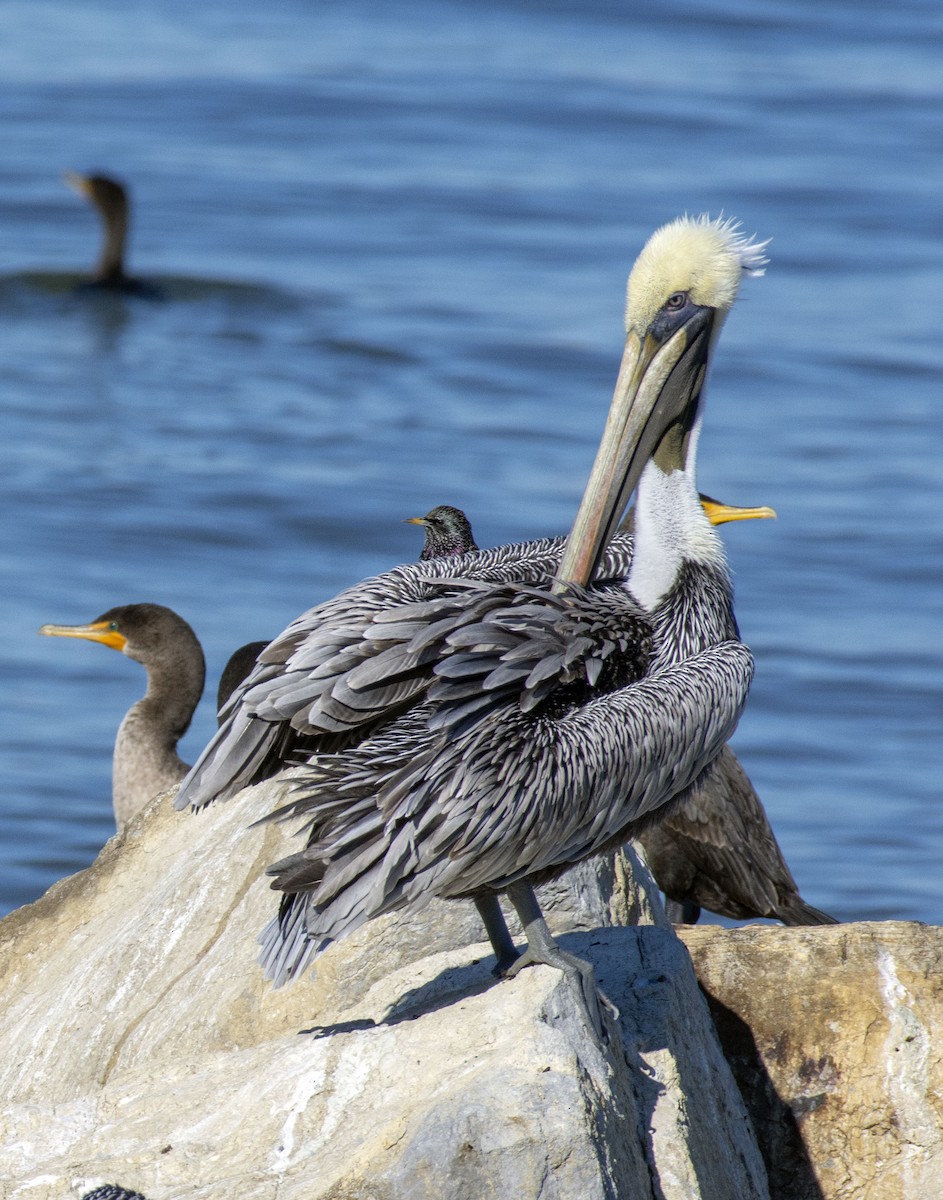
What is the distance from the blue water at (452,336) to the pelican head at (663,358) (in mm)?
3760

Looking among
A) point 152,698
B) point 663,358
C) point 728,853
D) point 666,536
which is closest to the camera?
point 666,536

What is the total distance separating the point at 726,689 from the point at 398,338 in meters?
12.6

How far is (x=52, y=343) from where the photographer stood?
1830 cm

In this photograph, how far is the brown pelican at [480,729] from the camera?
3.98 m

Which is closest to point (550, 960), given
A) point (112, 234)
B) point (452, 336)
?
point (452, 336)

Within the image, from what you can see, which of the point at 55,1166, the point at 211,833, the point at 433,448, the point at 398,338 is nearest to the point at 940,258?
the point at 398,338

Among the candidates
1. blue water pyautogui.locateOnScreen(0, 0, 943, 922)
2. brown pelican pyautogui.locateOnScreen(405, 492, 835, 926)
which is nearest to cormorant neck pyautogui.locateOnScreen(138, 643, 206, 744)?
blue water pyautogui.locateOnScreen(0, 0, 943, 922)

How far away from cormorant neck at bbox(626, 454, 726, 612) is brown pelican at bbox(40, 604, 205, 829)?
129 inches

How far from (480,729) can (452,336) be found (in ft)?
42.1

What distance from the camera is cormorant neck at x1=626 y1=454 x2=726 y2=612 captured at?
470 cm

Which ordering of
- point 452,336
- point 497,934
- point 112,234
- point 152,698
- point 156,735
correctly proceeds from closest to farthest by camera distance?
point 497,934 < point 156,735 < point 152,698 < point 452,336 < point 112,234

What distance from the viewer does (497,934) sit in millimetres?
4383

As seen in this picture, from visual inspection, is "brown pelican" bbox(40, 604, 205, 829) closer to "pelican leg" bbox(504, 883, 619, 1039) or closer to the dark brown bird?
the dark brown bird

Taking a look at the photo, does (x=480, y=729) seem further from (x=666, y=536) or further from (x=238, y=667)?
(x=238, y=667)
